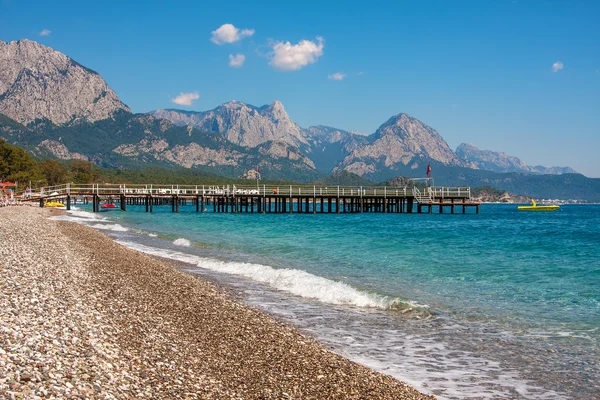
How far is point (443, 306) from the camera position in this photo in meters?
13.1

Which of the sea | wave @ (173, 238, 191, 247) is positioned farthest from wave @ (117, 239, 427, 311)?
wave @ (173, 238, 191, 247)

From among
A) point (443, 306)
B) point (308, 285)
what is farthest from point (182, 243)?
point (443, 306)

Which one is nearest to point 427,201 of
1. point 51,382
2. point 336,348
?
point 336,348

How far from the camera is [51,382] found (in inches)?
224

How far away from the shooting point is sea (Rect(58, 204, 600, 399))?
809 cm

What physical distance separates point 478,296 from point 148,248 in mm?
17459

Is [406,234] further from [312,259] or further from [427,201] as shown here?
[427,201]

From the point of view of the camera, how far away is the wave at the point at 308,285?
13344 millimetres

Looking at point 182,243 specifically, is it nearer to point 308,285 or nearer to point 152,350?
point 308,285

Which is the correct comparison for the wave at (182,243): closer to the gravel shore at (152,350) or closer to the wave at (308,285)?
the wave at (308,285)

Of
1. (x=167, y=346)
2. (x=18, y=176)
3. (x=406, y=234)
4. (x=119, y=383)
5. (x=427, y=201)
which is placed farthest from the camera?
(x=18, y=176)

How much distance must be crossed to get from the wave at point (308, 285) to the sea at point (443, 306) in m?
0.04

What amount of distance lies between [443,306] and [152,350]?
806 cm

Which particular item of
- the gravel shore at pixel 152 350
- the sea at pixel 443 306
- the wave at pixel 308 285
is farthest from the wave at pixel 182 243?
the gravel shore at pixel 152 350
